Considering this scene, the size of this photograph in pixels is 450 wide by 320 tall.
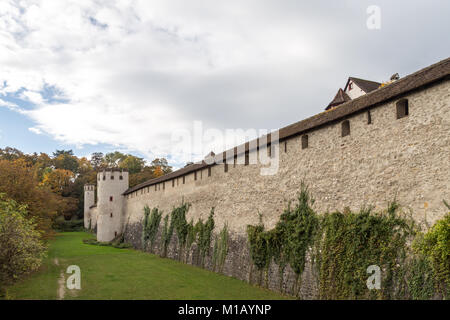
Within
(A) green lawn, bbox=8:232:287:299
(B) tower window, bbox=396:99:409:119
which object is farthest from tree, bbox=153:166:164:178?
(B) tower window, bbox=396:99:409:119

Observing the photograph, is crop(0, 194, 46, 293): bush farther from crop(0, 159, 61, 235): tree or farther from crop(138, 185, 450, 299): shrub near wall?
crop(138, 185, 450, 299): shrub near wall

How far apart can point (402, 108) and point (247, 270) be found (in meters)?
9.13

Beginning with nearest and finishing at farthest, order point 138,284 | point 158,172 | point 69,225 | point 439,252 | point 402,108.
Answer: point 439,252 < point 402,108 < point 138,284 < point 69,225 < point 158,172

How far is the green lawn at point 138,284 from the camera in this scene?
12.5 metres

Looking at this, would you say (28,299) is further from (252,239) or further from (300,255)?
(300,255)

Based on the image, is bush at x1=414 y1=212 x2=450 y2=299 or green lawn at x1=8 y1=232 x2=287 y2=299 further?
green lawn at x1=8 y1=232 x2=287 y2=299

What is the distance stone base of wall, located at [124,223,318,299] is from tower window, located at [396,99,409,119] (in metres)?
5.50

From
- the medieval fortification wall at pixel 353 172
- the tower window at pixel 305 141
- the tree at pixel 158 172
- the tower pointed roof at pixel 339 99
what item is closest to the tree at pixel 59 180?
the tree at pixel 158 172

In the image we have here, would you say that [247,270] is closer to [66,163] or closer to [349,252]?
[349,252]

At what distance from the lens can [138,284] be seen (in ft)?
47.4

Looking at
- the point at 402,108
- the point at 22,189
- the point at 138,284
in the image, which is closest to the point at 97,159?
the point at 22,189

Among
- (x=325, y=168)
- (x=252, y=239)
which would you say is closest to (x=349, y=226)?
(x=325, y=168)

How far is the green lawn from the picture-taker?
41.0 feet

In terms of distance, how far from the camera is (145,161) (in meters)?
69.4
